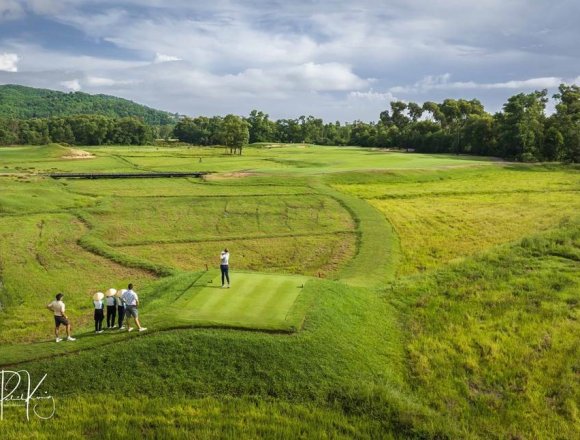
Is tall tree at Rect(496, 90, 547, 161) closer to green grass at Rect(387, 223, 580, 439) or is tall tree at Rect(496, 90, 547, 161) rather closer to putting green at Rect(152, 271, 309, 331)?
green grass at Rect(387, 223, 580, 439)

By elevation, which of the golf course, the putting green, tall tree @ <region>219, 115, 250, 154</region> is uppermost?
tall tree @ <region>219, 115, 250, 154</region>

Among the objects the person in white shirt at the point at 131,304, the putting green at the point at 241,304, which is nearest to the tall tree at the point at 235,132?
the putting green at the point at 241,304

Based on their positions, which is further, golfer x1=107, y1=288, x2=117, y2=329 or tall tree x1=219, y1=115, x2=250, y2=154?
tall tree x1=219, y1=115, x2=250, y2=154

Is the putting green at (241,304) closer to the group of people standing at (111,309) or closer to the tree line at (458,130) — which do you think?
the group of people standing at (111,309)

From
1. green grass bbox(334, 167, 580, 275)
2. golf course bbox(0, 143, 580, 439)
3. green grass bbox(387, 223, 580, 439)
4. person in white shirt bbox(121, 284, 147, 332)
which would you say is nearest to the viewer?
golf course bbox(0, 143, 580, 439)

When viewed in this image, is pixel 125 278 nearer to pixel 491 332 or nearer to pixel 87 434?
pixel 87 434

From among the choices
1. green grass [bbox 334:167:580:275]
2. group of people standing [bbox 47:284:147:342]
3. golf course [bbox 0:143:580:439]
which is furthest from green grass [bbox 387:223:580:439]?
group of people standing [bbox 47:284:147:342]

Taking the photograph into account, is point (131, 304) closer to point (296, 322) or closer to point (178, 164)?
point (296, 322)

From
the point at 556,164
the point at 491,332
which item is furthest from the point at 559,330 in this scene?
the point at 556,164
